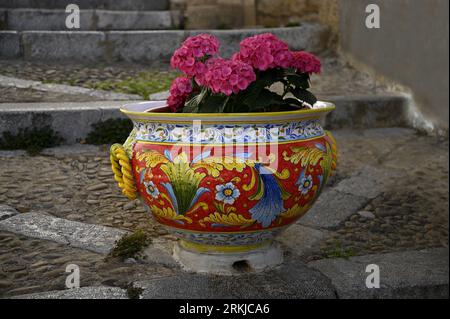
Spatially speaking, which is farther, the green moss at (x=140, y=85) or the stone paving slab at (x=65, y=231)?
the green moss at (x=140, y=85)

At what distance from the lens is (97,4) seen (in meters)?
7.18

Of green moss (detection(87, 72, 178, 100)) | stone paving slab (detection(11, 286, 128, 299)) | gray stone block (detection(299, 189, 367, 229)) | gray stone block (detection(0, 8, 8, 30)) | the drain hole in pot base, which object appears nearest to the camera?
stone paving slab (detection(11, 286, 128, 299))

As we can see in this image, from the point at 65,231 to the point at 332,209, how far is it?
1.60 m

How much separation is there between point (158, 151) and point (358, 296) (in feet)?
3.52

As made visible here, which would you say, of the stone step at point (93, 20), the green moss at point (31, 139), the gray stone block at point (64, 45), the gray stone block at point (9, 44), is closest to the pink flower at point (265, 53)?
the green moss at point (31, 139)

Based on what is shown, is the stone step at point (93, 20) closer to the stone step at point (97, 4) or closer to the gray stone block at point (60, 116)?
the stone step at point (97, 4)

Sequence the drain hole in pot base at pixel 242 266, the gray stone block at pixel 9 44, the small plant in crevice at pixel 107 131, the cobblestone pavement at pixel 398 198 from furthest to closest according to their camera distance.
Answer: the gray stone block at pixel 9 44 → the small plant in crevice at pixel 107 131 → the cobblestone pavement at pixel 398 198 → the drain hole in pot base at pixel 242 266

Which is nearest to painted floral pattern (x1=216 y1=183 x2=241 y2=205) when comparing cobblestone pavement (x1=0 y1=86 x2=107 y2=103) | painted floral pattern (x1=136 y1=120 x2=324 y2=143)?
painted floral pattern (x1=136 y1=120 x2=324 y2=143)

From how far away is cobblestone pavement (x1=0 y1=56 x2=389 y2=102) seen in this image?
17.5 feet

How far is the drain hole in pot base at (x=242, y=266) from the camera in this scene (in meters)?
2.54

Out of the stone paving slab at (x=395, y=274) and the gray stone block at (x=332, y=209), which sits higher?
the gray stone block at (x=332, y=209)

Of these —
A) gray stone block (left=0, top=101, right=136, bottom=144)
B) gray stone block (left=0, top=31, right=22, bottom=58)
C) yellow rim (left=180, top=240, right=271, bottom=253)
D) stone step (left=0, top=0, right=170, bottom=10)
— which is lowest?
yellow rim (left=180, top=240, right=271, bottom=253)

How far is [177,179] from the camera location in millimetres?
2277

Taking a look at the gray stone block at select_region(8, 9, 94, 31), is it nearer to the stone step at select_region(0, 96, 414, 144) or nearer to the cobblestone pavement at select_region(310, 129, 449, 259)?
the stone step at select_region(0, 96, 414, 144)
